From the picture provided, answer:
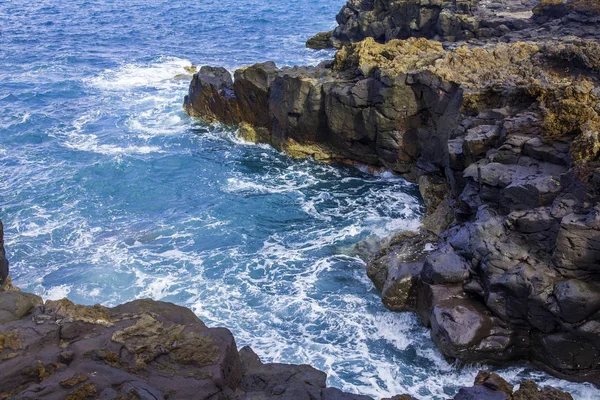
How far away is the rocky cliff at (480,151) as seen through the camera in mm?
19844

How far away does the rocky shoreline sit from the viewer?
1282 cm

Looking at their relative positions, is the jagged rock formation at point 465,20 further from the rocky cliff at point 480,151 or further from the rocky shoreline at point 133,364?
the rocky shoreline at point 133,364

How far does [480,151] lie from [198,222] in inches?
571

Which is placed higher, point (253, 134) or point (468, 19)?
point (468, 19)

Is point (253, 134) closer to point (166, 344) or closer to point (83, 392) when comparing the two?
point (166, 344)

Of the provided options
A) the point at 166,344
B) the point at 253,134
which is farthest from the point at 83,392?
the point at 253,134

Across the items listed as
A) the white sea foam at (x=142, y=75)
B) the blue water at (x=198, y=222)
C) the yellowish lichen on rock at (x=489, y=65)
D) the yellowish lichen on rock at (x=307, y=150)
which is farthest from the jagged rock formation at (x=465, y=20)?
the white sea foam at (x=142, y=75)

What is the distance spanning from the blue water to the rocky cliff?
1192 millimetres

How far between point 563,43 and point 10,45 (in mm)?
55436

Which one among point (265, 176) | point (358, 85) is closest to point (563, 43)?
point (358, 85)

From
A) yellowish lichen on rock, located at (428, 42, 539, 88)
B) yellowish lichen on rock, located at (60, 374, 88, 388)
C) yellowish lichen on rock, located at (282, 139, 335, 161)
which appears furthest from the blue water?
yellowish lichen on rock, located at (60, 374, 88, 388)

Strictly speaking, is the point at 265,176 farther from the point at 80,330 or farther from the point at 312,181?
the point at 80,330

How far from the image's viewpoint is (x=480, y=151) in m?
26.0

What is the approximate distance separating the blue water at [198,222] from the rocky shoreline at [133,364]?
5.56 m
